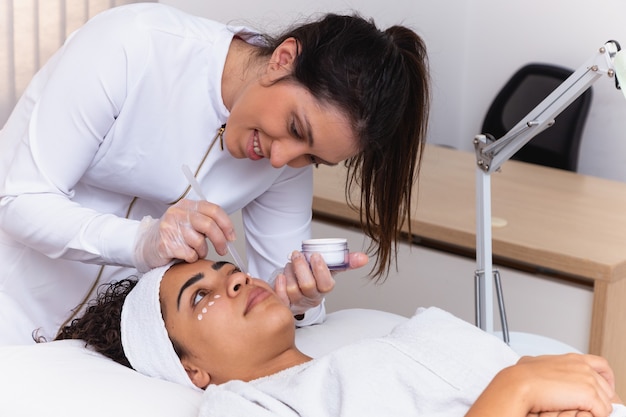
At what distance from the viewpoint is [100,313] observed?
1667mm

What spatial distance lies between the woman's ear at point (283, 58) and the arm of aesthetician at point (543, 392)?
627 millimetres

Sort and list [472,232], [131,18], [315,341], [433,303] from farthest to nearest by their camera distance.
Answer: [433,303] → [472,232] → [315,341] → [131,18]

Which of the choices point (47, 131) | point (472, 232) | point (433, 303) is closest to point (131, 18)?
point (47, 131)

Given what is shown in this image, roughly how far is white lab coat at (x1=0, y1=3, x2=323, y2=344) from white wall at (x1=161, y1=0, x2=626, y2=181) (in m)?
1.44

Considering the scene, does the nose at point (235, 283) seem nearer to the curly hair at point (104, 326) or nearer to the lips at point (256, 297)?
the lips at point (256, 297)

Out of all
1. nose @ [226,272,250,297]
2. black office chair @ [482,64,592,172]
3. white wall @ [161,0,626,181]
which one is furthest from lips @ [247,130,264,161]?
black office chair @ [482,64,592,172]

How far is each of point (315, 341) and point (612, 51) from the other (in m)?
0.78

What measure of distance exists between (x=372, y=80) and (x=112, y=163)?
506mm

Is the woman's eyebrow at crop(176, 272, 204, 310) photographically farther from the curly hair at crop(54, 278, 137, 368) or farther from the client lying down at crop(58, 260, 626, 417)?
the curly hair at crop(54, 278, 137, 368)

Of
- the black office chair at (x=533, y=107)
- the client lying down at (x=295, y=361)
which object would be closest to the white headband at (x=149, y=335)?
the client lying down at (x=295, y=361)

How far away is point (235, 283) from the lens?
1.55 meters

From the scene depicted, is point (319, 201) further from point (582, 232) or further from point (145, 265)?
point (145, 265)

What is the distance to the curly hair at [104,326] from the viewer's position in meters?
1.61

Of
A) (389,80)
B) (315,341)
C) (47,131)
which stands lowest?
(315,341)
